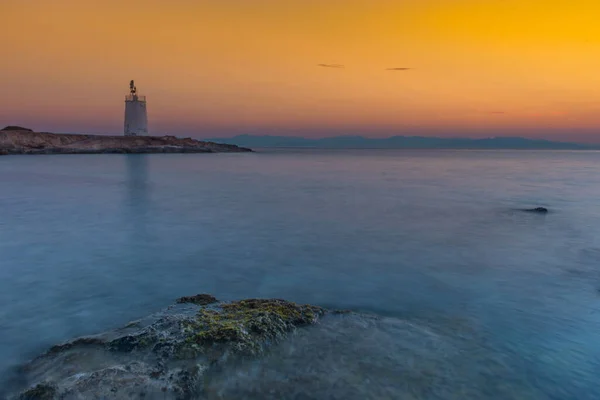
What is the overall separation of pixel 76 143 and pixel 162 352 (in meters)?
78.6

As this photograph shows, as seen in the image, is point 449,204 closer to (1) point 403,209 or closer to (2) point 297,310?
(1) point 403,209

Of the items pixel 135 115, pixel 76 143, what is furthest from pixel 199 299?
pixel 76 143

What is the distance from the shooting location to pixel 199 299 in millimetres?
5809

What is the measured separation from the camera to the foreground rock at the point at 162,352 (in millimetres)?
3531

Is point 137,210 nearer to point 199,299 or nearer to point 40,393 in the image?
point 199,299

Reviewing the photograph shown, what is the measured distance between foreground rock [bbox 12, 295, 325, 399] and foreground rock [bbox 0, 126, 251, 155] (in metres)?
68.9

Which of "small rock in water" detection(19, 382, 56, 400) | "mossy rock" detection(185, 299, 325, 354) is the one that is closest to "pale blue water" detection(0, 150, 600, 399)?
"small rock in water" detection(19, 382, 56, 400)

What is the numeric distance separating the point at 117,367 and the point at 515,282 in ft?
21.2

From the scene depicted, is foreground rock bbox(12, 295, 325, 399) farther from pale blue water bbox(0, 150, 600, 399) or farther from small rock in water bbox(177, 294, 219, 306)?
pale blue water bbox(0, 150, 600, 399)

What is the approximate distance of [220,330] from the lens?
4.45 metres

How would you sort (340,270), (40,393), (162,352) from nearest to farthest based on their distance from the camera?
(40,393) → (162,352) → (340,270)

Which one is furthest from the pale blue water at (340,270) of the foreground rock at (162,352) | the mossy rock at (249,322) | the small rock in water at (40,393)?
the mossy rock at (249,322)

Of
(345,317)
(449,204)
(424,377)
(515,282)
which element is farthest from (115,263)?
(449,204)

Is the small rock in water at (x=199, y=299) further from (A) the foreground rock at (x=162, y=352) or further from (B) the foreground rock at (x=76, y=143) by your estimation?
(B) the foreground rock at (x=76, y=143)
